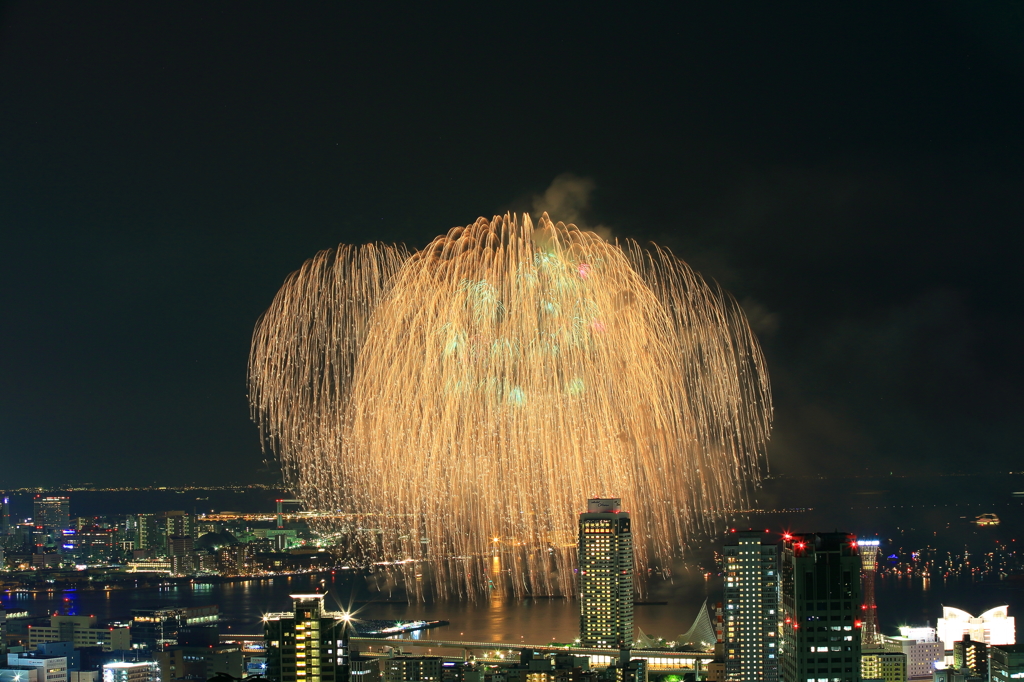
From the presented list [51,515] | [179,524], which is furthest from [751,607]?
[51,515]

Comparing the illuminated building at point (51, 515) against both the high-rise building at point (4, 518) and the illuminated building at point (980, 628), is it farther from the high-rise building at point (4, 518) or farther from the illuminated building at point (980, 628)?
the illuminated building at point (980, 628)

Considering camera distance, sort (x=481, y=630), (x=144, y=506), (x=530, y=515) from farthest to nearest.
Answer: (x=144, y=506)
(x=481, y=630)
(x=530, y=515)

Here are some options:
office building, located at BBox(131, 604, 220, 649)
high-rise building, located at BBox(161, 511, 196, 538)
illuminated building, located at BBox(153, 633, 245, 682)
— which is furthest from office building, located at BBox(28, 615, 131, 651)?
high-rise building, located at BBox(161, 511, 196, 538)

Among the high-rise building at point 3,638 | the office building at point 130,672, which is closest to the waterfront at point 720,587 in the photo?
the high-rise building at point 3,638

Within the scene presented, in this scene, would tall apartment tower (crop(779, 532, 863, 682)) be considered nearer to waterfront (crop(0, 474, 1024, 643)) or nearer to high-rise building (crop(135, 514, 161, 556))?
waterfront (crop(0, 474, 1024, 643))

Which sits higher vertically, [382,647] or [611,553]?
[611,553]

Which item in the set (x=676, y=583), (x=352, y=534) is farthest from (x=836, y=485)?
(x=352, y=534)

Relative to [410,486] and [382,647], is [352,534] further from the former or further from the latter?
[410,486]
